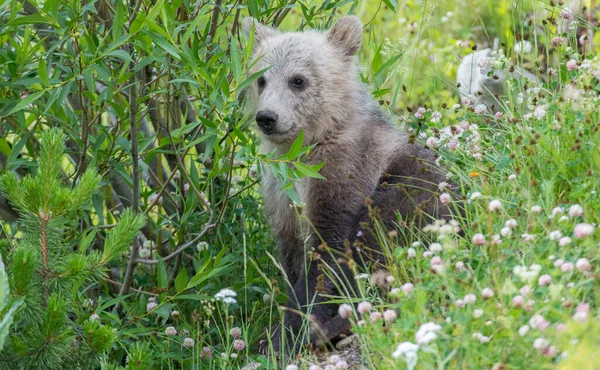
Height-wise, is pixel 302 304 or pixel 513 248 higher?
pixel 513 248

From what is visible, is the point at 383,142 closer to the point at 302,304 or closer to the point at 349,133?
the point at 349,133

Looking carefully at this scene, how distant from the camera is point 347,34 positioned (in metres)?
5.47

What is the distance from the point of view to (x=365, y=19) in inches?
362

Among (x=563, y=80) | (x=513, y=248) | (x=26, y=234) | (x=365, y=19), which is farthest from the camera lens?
(x=365, y=19)

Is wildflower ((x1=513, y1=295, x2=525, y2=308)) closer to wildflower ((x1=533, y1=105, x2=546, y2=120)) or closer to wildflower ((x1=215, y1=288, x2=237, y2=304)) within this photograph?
wildflower ((x1=215, y1=288, x2=237, y2=304))

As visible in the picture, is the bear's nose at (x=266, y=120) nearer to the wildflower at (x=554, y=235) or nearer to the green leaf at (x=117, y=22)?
the green leaf at (x=117, y=22)

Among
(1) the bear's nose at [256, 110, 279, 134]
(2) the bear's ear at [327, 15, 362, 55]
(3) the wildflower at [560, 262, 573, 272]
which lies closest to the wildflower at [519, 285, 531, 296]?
(3) the wildflower at [560, 262, 573, 272]

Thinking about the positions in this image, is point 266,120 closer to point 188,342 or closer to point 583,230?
point 188,342

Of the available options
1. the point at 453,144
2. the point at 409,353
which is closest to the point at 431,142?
the point at 453,144

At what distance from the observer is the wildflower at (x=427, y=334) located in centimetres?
252

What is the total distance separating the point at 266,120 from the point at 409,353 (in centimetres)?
263

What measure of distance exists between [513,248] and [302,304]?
6.05 feet

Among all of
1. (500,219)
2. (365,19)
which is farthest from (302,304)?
(365,19)

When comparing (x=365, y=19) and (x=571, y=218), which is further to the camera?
(x=365, y=19)
